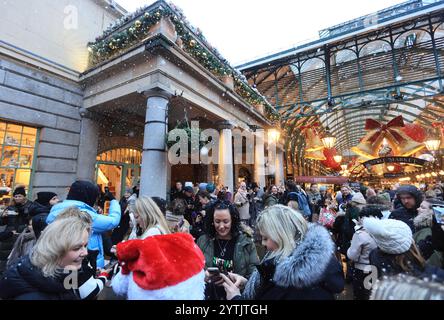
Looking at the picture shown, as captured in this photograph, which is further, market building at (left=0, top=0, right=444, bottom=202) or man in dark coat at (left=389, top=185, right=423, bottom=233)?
market building at (left=0, top=0, right=444, bottom=202)

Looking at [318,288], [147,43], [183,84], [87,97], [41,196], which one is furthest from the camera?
[87,97]

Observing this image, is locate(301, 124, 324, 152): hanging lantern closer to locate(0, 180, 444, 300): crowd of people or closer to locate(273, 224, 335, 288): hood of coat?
locate(0, 180, 444, 300): crowd of people

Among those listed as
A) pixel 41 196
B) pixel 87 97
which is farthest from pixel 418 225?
pixel 87 97

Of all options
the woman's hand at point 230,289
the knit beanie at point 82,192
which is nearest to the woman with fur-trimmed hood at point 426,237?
the woman's hand at point 230,289

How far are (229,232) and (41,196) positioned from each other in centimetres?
351

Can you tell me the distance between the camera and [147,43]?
677cm

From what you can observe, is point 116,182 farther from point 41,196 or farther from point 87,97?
point 41,196

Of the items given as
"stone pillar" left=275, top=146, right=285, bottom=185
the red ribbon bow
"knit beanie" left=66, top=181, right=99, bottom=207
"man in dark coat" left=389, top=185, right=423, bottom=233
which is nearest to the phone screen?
"knit beanie" left=66, top=181, right=99, bottom=207

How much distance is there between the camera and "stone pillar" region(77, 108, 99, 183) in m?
8.35

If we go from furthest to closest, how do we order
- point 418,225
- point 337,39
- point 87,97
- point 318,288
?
point 337,39
point 87,97
point 418,225
point 318,288

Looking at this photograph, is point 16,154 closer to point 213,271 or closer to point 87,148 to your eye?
point 87,148

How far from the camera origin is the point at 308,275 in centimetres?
145

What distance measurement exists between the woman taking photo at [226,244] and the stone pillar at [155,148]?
4.07 metres

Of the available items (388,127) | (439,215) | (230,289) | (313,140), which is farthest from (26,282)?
(388,127)
